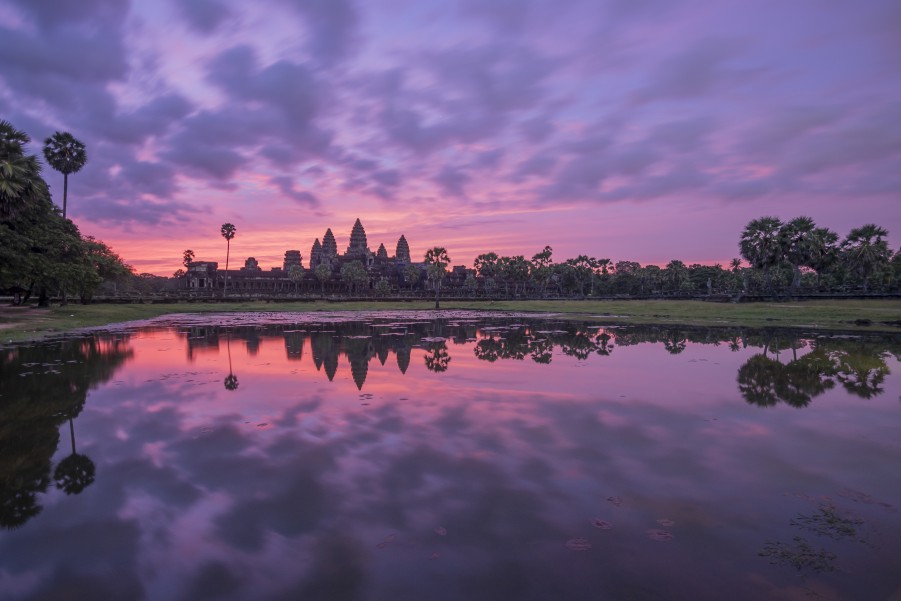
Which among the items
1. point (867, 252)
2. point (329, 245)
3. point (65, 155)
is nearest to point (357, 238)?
point (329, 245)

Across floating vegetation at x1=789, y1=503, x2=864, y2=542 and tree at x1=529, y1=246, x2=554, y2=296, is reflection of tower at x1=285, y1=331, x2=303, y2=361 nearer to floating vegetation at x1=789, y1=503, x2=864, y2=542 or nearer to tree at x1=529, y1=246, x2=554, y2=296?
floating vegetation at x1=789, y1=503, x2=864, y2=542

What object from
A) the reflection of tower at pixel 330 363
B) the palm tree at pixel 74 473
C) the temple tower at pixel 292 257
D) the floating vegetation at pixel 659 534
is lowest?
the floating vegetation at pixel 659 534

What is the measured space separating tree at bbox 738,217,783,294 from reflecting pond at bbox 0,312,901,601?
5514 cm

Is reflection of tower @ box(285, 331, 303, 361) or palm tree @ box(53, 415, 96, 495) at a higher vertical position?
reflection of tower @ box(285, 331, 303, 361)

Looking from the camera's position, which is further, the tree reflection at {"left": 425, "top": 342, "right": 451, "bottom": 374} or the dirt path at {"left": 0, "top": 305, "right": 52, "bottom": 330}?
the dirt path at {"left": 0, "top": 305, "right": 52, "bottom": 330}

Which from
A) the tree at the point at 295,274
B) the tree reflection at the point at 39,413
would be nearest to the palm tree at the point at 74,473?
the tree reflection at the point at 39,413

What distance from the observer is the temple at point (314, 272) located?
123312 millimetres

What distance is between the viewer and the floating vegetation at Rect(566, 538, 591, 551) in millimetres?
5453

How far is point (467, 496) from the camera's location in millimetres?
6836

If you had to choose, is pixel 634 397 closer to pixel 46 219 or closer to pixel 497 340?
pixel 497 340

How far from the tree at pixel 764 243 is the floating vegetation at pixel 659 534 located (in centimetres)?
6821

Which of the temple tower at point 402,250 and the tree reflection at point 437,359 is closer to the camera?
the tree reflection at point 437,359

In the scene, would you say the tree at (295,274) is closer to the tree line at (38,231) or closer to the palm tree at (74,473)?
the tree line at (38,231)

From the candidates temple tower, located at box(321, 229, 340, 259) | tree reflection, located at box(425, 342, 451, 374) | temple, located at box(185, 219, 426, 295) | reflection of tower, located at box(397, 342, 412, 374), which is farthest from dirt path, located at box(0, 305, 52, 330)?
temple tower, located at box(321, 229, 340, 259)
